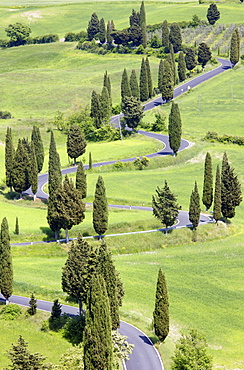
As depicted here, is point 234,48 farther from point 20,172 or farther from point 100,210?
point 100,210

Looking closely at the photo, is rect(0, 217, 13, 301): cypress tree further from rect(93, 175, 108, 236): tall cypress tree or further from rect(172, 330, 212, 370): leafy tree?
rect(93, 175, 108, 236): tall cypress tree

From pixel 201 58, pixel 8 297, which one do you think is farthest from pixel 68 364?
pixel 201 58

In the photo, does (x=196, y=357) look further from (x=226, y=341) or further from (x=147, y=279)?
(x=147, y=279)

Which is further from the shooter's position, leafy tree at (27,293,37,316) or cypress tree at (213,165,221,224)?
cypress tree at (213,165,221,224)

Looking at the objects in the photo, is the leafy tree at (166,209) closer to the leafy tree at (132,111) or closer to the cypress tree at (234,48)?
the leafy tree at (132,111)

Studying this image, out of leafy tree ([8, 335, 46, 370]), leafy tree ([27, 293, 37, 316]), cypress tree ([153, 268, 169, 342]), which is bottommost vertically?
leafy tree ([27, 293, 37, 316])

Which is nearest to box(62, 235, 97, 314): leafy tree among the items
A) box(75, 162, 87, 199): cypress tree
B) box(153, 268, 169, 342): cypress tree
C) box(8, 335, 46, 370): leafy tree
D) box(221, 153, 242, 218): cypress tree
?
box(153, 268, 169, 342): cypress tree
